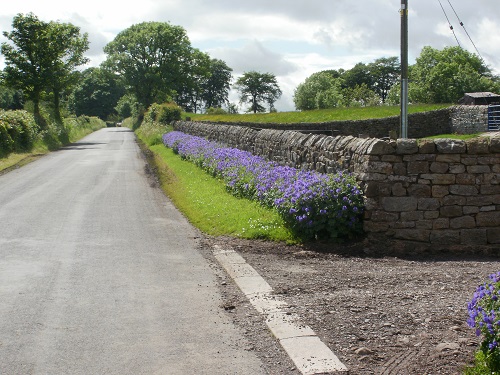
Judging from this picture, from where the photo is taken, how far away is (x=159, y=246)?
9.34m

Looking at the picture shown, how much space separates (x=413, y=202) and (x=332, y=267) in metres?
2.05

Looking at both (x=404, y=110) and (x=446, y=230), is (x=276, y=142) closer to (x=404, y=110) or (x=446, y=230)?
(x=404, y=110)

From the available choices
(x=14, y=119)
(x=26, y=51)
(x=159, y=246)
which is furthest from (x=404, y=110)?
(x=26, y=51)

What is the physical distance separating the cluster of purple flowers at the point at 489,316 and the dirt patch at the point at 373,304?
1.39 feet

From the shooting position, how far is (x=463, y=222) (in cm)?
926

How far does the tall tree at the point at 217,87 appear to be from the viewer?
436 ft

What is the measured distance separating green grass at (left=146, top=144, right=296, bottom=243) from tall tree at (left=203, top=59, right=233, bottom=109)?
11608cm

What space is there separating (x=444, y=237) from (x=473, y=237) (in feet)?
1.48

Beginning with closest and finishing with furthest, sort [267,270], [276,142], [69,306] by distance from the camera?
[69,306] → [267,270] → [276,142]

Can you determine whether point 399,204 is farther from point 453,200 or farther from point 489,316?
point 489,316

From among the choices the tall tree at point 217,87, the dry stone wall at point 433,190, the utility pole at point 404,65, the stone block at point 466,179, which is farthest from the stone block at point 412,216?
the tall tree at point 217,87

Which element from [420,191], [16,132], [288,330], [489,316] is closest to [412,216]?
[420,191]

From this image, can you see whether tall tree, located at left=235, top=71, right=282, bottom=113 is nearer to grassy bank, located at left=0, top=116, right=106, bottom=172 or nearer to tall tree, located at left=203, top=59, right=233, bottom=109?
tall tree, located at left=203, top=59, right=233, bottom=109

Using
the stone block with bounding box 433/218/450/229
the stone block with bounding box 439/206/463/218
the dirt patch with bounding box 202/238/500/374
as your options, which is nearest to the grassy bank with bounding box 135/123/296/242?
the dirt patch with bounding box 202/238/500/374
